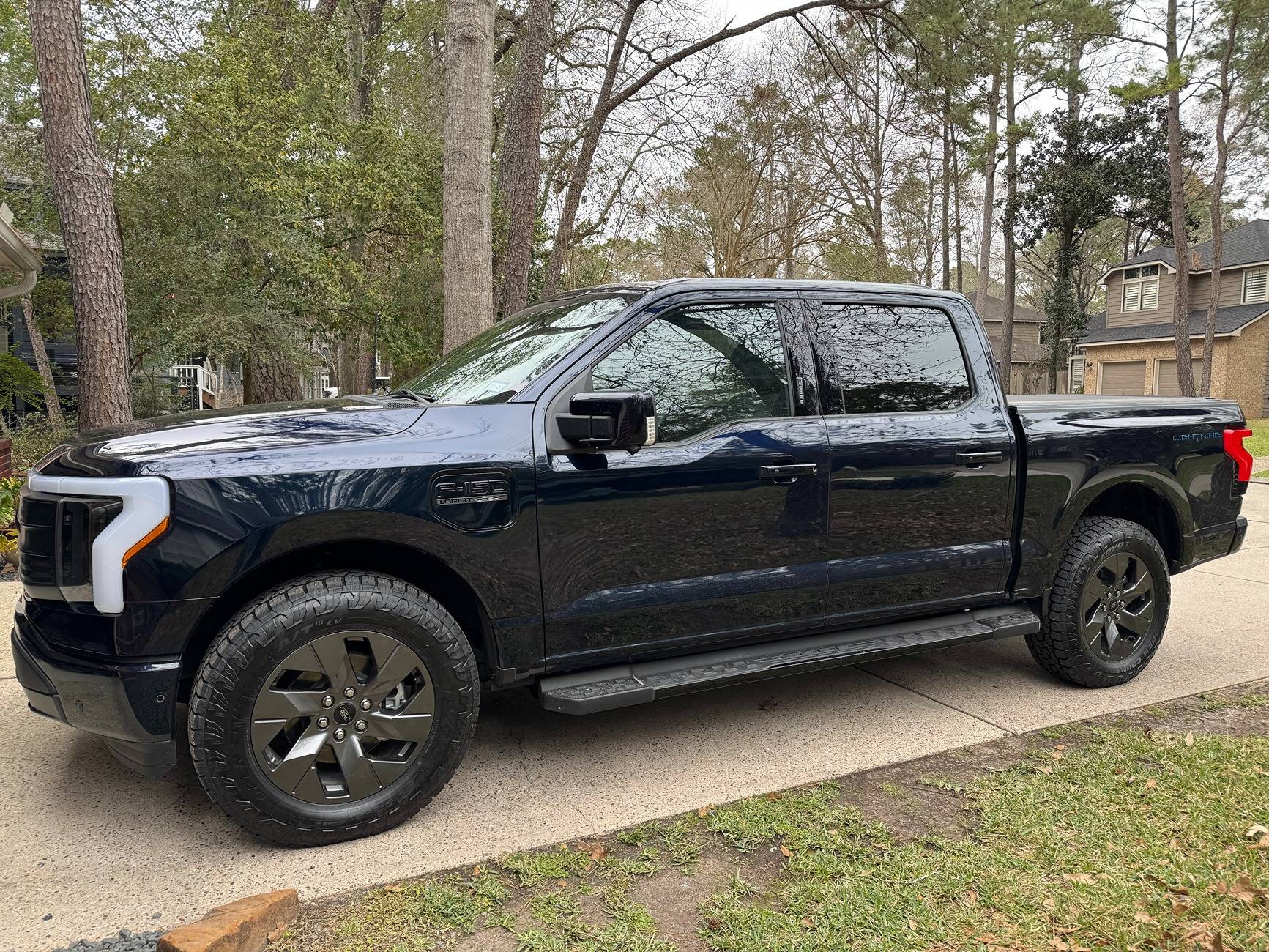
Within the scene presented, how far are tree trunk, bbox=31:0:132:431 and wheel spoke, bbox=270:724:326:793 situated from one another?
662 cm

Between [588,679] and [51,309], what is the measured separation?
16609 mm

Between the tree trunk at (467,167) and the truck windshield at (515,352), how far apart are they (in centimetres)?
356

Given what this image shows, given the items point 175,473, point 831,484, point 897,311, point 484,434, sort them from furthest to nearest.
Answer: point 897,311, point 831,484, point 484,434, point 175,473

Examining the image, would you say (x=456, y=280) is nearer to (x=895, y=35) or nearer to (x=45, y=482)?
(x=45, y=482)

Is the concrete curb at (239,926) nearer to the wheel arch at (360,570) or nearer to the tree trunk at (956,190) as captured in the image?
the wheel arch at (360,570)

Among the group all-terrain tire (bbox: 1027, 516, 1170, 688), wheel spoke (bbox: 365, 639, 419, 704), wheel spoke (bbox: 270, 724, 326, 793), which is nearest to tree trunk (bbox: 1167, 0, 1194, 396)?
all-terrain tire (bbox: 1027, 516, 1170, 688)

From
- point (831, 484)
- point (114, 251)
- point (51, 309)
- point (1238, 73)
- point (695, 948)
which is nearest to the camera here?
point (695, 948)

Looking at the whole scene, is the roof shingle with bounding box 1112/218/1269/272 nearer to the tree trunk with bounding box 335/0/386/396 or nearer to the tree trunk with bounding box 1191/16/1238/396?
the tree trunk with bounding box 1191/16/1238/396

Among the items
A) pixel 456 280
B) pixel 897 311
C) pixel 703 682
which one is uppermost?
pixel 456 280

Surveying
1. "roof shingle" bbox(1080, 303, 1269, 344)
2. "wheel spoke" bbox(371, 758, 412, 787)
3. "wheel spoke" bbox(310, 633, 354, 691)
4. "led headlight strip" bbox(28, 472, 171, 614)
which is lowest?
"wheel spoke" bbox(371, 758, 412, 787)

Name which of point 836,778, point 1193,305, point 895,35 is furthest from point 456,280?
point 1193,305

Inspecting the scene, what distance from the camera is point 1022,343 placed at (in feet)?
157

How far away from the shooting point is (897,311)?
4090 millimetres

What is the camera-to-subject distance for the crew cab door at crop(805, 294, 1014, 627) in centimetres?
372
